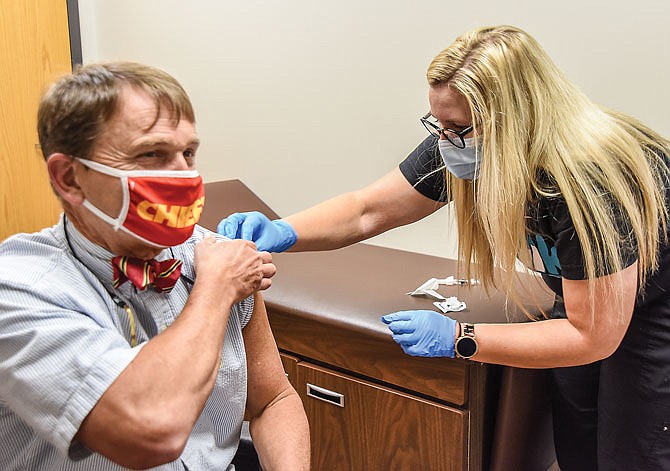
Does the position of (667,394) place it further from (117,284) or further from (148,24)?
(148,24)

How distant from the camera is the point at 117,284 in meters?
1.09

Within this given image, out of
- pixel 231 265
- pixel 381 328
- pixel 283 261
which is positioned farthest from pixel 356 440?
pixel 231 265

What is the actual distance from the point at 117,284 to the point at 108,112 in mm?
275

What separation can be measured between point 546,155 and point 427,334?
19.6 inches

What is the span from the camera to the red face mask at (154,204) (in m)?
1.05

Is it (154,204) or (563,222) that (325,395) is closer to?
(563,222)

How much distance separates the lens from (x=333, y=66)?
8.29 ft

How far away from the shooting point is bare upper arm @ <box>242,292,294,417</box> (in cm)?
135

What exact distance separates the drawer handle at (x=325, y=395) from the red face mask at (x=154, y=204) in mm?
983

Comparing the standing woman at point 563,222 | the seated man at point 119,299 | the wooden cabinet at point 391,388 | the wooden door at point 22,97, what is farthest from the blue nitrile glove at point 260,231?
the wooden door at point 22,97

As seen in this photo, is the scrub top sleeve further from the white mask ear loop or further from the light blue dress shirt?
the white mask ear loop

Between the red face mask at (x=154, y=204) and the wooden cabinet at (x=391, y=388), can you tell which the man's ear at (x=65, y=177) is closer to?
the red face mask at (x=154, y=204)

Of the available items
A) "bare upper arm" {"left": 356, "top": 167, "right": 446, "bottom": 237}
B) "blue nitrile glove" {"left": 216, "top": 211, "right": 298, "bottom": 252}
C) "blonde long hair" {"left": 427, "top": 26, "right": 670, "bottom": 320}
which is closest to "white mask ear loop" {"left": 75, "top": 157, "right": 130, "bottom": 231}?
"blue nitrile glove" {"left": 216, "top": 211, "right": 298, "bottom": 252}

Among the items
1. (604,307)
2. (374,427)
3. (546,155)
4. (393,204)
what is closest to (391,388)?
(374,427)
